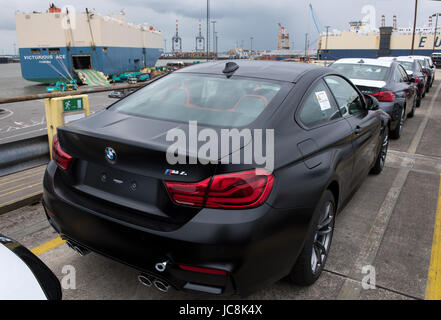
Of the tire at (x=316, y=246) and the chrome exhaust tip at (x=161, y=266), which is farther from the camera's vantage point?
the tire at (x=316, y=246)

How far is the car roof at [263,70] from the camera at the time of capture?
293 centimetres

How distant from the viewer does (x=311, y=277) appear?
268cm

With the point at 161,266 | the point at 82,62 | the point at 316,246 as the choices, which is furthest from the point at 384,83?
the point at 82,62

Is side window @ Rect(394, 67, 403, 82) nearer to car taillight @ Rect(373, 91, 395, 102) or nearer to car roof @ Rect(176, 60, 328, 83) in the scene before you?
car taillight @ Rect(373, 91, 395, 102)

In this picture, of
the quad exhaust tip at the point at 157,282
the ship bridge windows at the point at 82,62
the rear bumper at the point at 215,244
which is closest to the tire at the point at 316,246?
the rear bumper at the point at 215,244

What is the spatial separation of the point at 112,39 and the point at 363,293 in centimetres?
5486

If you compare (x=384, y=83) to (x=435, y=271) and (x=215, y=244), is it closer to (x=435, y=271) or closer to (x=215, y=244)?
(x=435, y=271)

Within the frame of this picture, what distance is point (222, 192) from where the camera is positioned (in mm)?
1962

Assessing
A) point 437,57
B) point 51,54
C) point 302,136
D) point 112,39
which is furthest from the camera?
point 437,57

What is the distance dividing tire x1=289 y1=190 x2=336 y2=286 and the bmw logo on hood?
1349 millimetres

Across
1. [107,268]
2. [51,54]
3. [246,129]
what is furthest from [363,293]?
[51,54]

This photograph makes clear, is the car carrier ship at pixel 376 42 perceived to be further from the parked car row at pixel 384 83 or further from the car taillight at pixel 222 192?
the car taillight at pixel 222 192

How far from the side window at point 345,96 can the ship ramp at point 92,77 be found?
45.8 meters
